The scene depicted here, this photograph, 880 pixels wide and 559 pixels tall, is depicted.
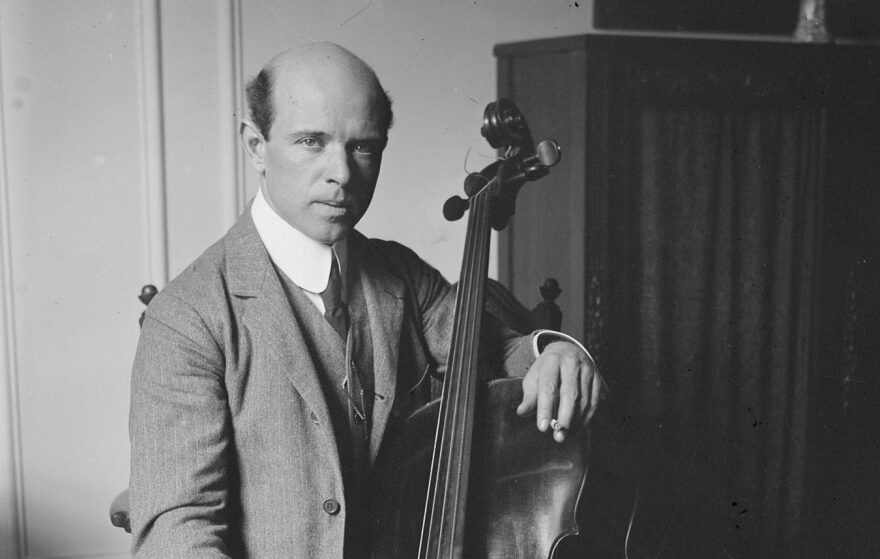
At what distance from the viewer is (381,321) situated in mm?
1644

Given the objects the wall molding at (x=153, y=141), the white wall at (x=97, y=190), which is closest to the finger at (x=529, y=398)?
the white wall at (x=97, y=190)

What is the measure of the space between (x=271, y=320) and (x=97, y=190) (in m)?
1.11

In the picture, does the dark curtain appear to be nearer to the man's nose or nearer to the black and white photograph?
the black and white photograph

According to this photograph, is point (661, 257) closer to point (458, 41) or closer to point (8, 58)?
point (458, 41)

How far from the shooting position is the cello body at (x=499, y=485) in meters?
1.39

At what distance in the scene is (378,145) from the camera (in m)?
1.52

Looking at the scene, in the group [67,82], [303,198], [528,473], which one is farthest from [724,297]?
[67,82]

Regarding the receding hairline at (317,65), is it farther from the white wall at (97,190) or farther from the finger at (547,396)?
the white wall at (97,190)

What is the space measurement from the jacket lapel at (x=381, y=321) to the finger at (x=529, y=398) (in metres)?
0.27

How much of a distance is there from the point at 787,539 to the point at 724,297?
2.93 ft

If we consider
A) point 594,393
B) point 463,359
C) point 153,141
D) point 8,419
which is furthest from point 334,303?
point 8,419

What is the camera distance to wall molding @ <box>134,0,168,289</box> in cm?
229

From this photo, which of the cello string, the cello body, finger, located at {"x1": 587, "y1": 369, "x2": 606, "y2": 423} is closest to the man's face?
the cello string

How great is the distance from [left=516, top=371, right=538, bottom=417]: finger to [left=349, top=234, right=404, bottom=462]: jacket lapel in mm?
268
